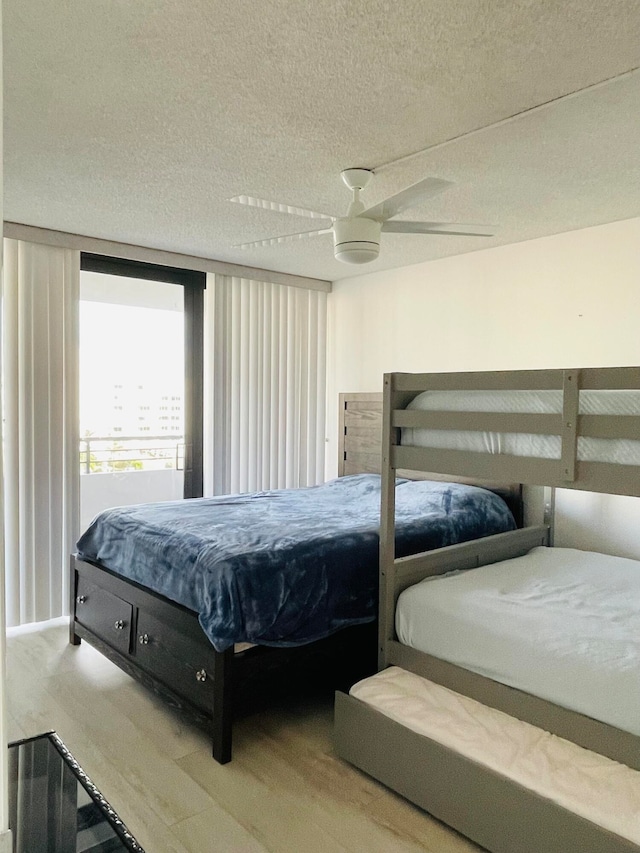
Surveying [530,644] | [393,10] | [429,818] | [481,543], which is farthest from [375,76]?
[429,818]

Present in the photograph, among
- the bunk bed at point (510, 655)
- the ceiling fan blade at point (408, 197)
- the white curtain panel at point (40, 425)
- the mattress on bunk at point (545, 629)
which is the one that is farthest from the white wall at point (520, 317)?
the white curtain panel at point (40, 425)

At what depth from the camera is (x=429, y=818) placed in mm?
2053

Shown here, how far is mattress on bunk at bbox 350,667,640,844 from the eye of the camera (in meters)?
1.65

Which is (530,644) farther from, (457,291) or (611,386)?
(457,291)

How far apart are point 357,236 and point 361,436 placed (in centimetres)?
238

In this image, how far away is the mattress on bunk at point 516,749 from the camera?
1.65 m

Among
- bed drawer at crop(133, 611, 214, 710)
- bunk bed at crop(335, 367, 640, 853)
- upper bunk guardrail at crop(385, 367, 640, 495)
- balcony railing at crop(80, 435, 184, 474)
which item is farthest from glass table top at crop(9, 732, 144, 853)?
balcony railing at crop(80, 435, 184, 474)

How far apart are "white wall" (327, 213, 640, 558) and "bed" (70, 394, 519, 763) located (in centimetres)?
86

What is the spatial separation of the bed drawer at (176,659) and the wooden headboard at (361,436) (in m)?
2.02

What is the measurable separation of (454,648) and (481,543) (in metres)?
0.82

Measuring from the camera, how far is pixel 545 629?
209 centimetres

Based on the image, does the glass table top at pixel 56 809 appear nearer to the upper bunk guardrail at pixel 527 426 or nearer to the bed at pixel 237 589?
the bed at pixel 237 589

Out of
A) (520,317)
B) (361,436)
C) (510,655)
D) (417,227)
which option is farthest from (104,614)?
(520,317)

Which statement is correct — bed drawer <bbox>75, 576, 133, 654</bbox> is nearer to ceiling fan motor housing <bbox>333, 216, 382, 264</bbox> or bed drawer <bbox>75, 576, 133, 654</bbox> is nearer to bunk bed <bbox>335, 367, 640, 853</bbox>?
bunk bed <bbox>335, 367, 640, 853</bbox>
